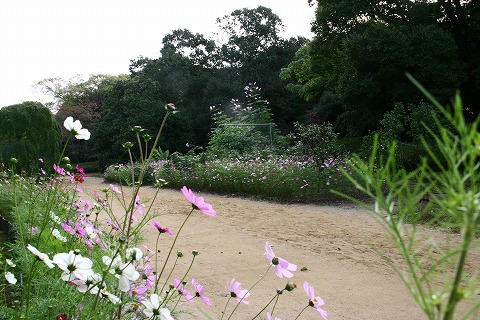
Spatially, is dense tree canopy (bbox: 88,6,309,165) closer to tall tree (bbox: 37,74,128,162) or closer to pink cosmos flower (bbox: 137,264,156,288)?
tall tree (bbox: 37,74,128,162)

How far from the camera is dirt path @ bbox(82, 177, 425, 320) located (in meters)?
3.00

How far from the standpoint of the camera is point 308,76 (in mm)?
16688

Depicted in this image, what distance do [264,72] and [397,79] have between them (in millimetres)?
10642

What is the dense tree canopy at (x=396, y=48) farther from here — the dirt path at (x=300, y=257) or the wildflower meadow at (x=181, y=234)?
the dirt path at (x=300, y=257)

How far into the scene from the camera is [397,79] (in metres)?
12.2

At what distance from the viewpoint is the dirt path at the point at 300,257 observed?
300 cm

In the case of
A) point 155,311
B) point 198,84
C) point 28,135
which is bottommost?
point 28,135

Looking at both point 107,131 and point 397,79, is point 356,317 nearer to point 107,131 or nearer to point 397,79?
point 397,79

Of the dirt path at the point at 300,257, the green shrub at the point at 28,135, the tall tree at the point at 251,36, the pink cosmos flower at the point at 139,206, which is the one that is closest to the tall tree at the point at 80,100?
the tall tree at the point at 251,36

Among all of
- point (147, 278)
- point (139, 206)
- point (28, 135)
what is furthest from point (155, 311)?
point (28, 135)

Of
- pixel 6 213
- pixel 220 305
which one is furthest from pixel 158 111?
pixel 220 305

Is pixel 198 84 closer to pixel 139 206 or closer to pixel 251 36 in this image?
pixel 251 36

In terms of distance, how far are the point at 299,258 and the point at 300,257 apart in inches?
1.3

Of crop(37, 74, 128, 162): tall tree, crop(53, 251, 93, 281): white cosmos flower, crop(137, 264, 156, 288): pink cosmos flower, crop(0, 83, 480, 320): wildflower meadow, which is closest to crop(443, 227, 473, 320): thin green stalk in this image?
crop(0, 83, 480, 320): wildflower meadow
